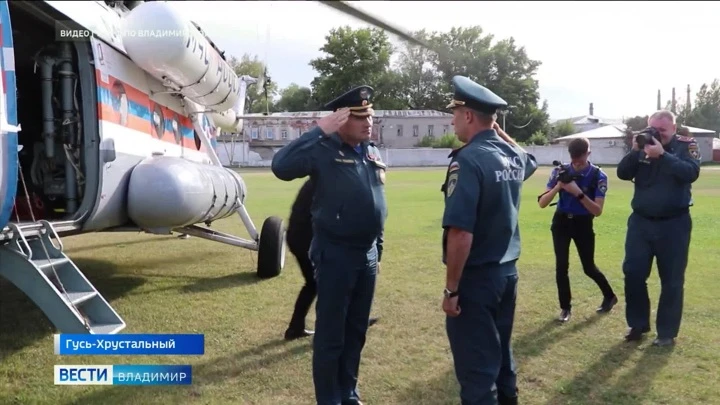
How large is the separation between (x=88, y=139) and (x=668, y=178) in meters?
4.77

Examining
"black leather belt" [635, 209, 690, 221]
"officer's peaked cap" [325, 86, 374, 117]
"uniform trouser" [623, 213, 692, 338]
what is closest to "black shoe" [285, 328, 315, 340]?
"officer's peaked cap" [325, 86, 374, 117]

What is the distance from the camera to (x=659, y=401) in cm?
387

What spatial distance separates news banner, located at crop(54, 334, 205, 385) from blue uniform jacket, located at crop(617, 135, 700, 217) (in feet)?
11.8

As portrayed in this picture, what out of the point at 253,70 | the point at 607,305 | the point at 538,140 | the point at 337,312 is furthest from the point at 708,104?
the point at 538,140

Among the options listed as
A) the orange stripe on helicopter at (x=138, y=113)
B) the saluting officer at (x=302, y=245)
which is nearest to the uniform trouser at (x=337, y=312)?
the saluting officer at (x=302, y=245)

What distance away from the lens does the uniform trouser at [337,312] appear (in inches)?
142

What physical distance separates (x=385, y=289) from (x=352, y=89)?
354cm

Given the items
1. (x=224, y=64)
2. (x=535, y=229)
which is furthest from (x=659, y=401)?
(x=535, y=229)

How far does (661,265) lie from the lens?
16.0 feet

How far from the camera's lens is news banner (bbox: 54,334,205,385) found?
3.96 meters

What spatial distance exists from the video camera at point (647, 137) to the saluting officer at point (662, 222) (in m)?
0.03

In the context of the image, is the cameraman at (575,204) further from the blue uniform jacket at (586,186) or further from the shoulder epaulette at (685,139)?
the shoulder epaulette at (685,139)

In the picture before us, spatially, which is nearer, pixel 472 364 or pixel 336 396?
pixel 472 364

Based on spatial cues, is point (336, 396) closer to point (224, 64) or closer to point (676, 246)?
point (676, 246)
